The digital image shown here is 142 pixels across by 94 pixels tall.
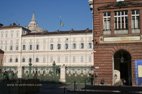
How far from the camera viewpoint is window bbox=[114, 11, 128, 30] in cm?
3288

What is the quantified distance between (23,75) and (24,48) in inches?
1919

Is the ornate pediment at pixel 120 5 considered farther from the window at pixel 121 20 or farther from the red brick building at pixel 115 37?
the window at pixel 121 20

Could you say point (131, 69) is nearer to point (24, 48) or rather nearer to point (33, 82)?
point (33, 82)

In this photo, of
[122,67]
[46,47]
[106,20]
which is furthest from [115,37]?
[46,47]

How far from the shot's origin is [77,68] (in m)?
42.6

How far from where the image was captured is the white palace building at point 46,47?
84812mm

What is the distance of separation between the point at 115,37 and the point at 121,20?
204cm

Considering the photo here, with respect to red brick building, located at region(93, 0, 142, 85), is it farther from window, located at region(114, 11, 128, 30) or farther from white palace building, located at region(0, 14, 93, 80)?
white palace building, located at region(0, 14, 93, 80)

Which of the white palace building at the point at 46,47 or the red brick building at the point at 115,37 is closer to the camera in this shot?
the red brick building at the point at 115,37

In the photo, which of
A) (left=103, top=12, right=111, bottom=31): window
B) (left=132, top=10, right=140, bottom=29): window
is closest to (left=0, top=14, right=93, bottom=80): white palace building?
(left=103, top=12, right=111, bottom=31): window

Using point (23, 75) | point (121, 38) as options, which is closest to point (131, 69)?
point (121, 38)

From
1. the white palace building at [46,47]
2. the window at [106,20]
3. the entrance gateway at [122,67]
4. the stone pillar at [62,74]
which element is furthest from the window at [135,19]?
the white palace building at [46,47]

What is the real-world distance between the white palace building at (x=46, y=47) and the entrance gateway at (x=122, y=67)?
4627 cm

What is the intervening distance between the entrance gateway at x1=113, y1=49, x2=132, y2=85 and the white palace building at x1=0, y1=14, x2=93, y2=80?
152 ft
